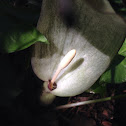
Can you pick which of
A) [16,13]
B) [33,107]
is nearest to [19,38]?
[16,13]

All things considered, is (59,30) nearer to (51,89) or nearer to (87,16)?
(87,16)

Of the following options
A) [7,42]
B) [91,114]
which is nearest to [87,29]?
[7,42]

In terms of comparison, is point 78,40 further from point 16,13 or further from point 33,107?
point 33,107

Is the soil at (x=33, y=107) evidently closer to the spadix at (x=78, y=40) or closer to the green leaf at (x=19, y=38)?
the spadix at (x=78, y=40)

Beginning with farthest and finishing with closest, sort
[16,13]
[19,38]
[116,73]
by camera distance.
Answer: [116,73] < [16,13] < [19,38]

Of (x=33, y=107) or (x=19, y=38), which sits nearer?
(x=19, y=38)

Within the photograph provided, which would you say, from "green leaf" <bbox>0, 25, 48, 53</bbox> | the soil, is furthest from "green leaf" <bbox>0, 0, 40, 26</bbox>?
the soil
